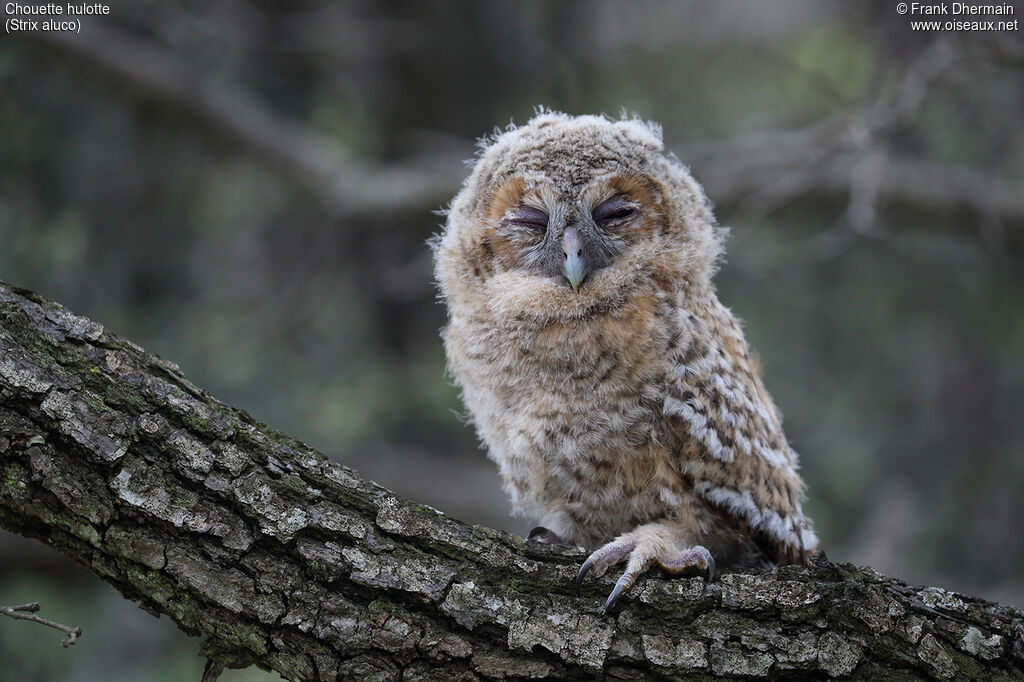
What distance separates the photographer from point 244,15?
7.67 metres

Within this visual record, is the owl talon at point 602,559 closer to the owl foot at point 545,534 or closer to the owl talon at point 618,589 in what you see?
the owl talon at point 618,589

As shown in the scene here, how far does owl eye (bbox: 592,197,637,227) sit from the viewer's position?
292cm

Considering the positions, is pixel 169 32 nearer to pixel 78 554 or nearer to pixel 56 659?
pixel 56 659

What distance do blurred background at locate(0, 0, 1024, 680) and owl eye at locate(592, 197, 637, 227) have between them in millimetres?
1917

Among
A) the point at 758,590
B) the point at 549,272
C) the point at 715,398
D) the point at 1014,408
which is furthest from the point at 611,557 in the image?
the point at 1014,408

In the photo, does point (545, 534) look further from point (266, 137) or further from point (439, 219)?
point (266, 137)

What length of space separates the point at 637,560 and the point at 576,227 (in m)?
1.12

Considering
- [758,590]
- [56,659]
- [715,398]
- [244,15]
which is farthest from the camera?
[244,15]

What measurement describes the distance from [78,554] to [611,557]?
4.43 ft

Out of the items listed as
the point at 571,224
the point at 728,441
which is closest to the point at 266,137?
the point at 571,224

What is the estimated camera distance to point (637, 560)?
231cm

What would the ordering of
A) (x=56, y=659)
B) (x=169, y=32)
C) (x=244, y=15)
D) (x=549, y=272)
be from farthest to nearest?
(x=244, y=15)
(x=169, y=32)
(x=56, y=659)
(x=549, y=272)

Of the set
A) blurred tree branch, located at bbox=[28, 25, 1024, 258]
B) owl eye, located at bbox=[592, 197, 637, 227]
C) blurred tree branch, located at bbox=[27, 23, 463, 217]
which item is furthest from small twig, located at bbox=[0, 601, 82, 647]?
blurred tree branch, located at bbox=[27, 23, 463, 217]

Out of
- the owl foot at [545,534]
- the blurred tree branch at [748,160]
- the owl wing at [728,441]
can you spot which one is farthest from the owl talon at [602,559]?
the blurred tree branch at [748,160]
